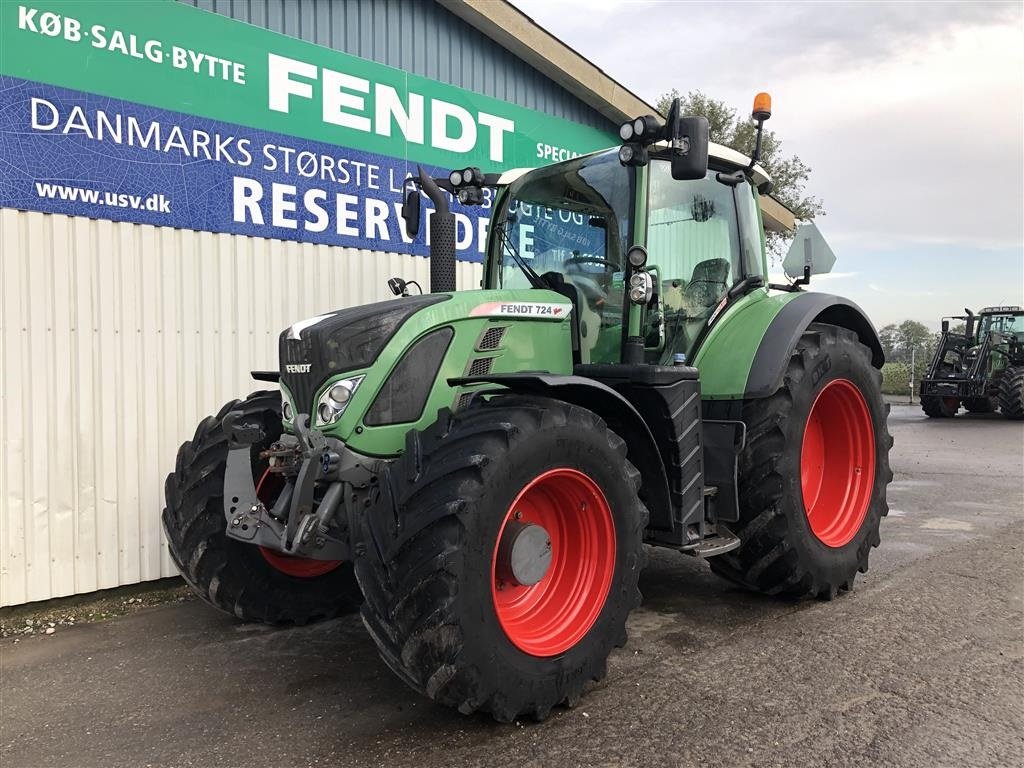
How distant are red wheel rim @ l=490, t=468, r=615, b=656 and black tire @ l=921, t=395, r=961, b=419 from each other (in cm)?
1647

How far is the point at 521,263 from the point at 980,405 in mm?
17182

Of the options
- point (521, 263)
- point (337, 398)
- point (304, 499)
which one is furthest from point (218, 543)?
point (521, 263)

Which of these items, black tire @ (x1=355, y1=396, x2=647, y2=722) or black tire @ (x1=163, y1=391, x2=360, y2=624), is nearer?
black tire @ (x1=355, y1=396, x2=647, y2=722)

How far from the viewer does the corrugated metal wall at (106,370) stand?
4.45 meters

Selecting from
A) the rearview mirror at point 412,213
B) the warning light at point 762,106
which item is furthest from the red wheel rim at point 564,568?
the warning light at point 762,106

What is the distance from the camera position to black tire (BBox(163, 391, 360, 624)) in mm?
3770

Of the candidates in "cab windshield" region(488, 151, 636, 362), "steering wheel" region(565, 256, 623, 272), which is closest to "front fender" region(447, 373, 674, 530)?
"cab windshield" region(488, 151, 636, 362)

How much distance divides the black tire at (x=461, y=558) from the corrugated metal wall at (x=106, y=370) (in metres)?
2.74

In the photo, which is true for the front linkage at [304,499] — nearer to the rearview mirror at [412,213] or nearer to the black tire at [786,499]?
the rearview mirror at [412,213]

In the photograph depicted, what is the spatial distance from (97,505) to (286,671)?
1898 mm

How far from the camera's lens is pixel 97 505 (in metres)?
4.73

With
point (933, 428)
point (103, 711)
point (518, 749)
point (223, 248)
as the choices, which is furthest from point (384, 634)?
point (933, 428)

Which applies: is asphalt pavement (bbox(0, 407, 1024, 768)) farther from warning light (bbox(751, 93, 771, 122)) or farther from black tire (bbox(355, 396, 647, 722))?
warning light (bbox(751, 93, 771, 122))

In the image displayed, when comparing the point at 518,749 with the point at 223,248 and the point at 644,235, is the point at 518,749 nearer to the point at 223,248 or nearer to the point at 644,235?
the point at 644,235
